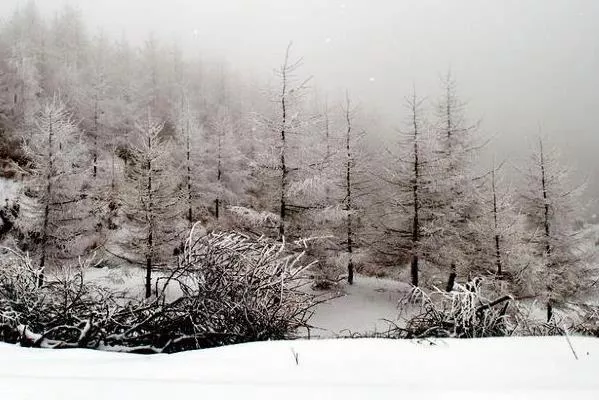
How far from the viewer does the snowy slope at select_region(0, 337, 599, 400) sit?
2.01 meters


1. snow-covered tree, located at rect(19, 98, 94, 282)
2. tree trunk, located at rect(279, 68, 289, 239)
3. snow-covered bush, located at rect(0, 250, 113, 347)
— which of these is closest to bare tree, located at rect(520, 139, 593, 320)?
tree trunk, located at rect(279, 68, 289, 239)

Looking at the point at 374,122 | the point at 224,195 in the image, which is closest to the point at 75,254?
the point at 224,195

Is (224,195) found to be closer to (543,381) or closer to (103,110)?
(103,110)

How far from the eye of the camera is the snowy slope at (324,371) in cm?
201

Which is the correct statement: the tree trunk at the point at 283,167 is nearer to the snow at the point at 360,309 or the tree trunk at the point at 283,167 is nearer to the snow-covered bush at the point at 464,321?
the snow at the point at 360,309

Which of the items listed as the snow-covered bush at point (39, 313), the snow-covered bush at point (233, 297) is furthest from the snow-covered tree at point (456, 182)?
the snow-covered bush at point (39, 313)

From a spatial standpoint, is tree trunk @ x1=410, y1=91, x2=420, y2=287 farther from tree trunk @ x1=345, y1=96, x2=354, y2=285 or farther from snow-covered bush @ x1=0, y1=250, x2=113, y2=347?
snow-covered bush @ x1=0, y1=250, x2=113, y2=347

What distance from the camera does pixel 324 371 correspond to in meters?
2.56

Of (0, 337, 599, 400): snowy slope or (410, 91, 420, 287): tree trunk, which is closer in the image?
(0, 337, 599, 400): snowy slope

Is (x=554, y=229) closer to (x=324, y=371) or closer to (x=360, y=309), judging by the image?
(x=360, y=309)

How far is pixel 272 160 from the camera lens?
15.0 metres

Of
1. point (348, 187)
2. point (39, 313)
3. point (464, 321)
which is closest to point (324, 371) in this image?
point (464, 321)

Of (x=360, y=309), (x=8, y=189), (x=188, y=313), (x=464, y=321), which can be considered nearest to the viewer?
(x=188, y=313)

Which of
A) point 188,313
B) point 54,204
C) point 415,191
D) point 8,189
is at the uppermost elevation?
point 8,189
